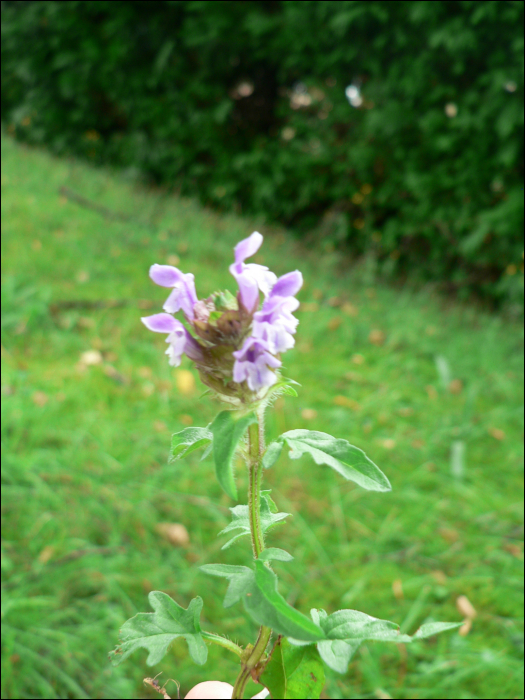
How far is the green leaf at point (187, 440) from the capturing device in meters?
0.59

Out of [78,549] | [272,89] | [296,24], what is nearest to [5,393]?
[78,549]

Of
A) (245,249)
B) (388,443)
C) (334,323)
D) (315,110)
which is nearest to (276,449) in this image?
(245,249)

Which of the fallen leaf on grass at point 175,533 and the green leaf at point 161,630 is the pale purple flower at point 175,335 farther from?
the fallen leaf on grass at point 175,533

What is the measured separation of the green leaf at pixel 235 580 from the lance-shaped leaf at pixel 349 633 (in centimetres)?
10

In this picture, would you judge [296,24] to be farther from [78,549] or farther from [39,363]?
[78,549]

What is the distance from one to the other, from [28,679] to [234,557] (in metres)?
0.69

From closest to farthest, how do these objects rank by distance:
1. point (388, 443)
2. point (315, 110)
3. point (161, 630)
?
1. point (161, 630)
2. point (388, 443)
3. point (315, 110)

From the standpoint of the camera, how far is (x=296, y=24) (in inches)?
177

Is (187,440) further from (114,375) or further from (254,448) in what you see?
(114,375)

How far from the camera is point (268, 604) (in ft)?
1.70

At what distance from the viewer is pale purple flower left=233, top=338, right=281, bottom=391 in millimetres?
513

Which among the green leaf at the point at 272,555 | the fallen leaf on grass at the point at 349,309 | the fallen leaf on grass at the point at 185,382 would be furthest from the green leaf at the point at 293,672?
the fallen leaf on grass at the point at 349,309

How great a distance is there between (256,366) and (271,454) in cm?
10

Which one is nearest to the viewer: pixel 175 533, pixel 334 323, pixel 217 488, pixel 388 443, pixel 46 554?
pixel 46 554
